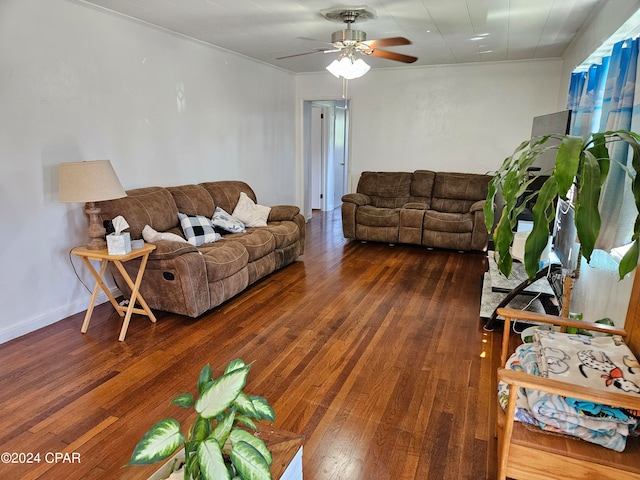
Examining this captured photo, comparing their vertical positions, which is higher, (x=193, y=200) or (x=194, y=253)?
(x=193, y=200)

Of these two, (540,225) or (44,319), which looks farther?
(44,319)

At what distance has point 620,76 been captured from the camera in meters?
2.38

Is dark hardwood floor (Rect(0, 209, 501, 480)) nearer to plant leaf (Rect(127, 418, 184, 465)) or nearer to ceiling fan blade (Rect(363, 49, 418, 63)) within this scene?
plant leaf (Rect(127, 418, 184, 465))

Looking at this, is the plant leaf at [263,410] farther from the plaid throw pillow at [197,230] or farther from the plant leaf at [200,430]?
the plaid throw pillow at [197,230]

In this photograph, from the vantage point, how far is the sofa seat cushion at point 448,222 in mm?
5195

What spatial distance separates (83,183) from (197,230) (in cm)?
121

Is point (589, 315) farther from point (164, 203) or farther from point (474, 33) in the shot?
point (164, 203)

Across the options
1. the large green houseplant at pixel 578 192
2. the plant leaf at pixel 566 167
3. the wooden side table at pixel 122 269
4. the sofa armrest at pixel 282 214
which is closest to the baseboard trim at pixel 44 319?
the wooden side table at pixel 122 269

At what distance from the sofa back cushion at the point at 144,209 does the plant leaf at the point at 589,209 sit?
10.2ft

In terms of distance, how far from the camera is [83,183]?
9.13ft

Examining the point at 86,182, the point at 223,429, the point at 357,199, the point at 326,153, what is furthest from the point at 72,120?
the point at 326,153

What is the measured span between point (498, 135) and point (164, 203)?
4.57 m

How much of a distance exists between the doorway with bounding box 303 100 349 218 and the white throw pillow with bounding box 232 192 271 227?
8.36 feet

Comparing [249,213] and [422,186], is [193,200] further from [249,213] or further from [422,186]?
[422,186]
